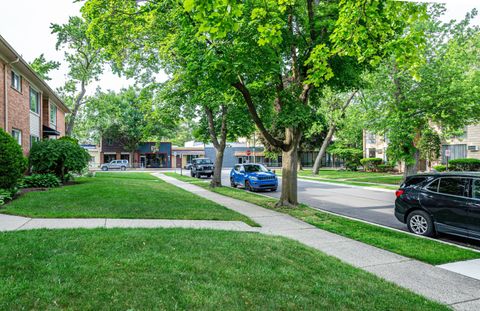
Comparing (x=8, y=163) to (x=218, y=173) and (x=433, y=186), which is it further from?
(x=433, y=186)

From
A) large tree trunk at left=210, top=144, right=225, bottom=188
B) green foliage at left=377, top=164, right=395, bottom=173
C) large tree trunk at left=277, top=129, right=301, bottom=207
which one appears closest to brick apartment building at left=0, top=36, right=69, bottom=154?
large tree trunk at left=210, top=144, right=225, bottom=188

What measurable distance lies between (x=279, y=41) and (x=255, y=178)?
1246 centimetres

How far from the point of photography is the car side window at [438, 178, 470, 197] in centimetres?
728

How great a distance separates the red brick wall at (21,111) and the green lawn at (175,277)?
1171 centimetres

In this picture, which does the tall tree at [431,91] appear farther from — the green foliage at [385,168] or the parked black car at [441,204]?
the green foliage at [385,168]

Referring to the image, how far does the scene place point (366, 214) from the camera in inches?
448

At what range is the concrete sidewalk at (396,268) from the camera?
4402 millimetres

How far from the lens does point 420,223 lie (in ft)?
26.6

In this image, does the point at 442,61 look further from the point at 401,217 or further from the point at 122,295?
the point at 122,295

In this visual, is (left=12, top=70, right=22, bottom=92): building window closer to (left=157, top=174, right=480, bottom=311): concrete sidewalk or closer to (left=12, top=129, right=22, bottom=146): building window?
(left=12, top=129, right=22, bottom=146): building window

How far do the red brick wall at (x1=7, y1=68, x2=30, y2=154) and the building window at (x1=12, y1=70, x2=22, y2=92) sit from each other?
26 cm

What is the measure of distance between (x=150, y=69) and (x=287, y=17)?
12.2 metres

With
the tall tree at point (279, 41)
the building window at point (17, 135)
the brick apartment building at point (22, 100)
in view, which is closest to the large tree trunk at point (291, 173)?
the tall tree at point (279, 41)

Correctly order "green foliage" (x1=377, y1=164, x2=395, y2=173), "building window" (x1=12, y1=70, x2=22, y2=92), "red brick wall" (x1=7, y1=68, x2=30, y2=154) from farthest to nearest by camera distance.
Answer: "green foliage" (x1=377, y1=164, x2=395, y2=173) → "building window" (x1=12, y1=70, x2=22, y2=92) → "red brick wall" (x1=7, y1=68, x2=30, y2=154)
